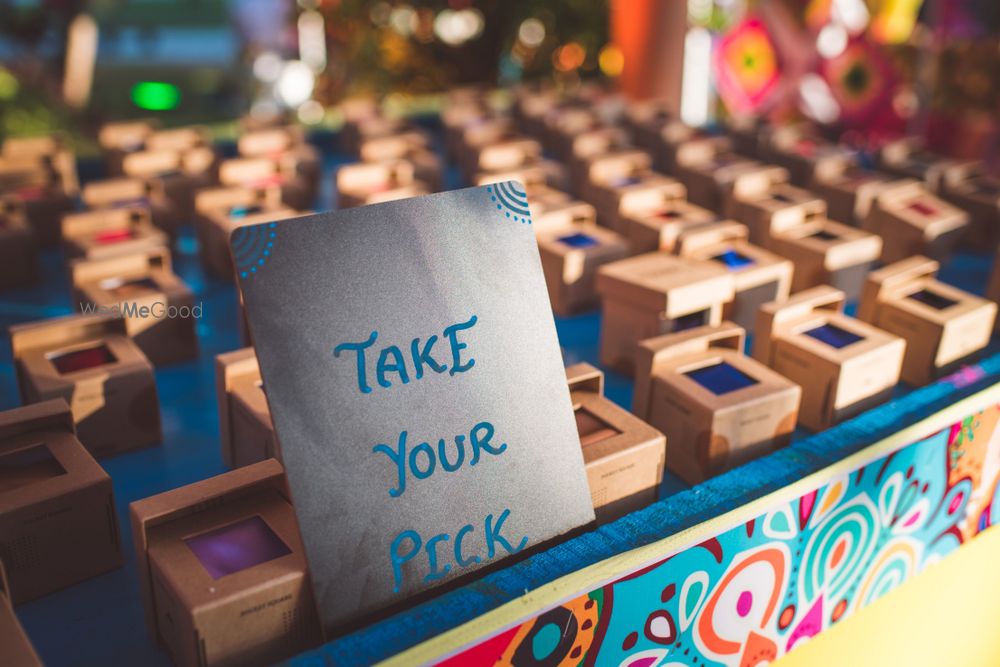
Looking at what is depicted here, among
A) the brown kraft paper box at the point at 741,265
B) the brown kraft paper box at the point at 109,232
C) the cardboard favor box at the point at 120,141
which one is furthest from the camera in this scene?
the cardboard favor box at the point at 120,141

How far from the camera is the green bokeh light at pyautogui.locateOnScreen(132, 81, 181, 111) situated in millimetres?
10039

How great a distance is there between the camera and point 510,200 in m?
1.16

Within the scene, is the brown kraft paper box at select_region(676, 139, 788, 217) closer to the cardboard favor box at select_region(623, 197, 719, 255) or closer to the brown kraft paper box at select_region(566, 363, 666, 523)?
the cardboard favor box at select_region(623, 197, 719, 255)

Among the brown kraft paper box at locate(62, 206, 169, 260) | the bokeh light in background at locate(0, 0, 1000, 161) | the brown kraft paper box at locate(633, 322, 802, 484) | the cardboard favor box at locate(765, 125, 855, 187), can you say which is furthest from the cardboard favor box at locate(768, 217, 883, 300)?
the bokeh light in background at locate(0, 0, 1000, 161)

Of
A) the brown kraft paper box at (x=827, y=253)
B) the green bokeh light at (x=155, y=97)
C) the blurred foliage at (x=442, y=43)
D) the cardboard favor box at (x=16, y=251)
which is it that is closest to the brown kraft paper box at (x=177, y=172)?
the cardboard favor box at (x=16, y=251)

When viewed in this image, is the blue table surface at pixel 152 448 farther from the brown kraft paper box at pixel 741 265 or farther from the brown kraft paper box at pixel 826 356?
the brown kraft paper box at pixel 741 265

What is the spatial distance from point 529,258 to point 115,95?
33.3 feet

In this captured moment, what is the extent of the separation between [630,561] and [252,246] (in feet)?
2.09

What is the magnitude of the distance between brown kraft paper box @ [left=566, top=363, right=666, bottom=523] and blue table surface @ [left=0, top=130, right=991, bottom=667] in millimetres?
181

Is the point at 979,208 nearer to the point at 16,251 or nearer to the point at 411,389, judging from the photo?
the point at 411,389

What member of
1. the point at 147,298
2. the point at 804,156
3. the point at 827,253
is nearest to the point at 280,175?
the point at 147,298

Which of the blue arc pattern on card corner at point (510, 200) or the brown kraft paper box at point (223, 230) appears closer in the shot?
the blue arc pattern on card corner at point (510, 200)

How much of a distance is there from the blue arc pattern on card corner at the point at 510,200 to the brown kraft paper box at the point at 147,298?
1.15 metres

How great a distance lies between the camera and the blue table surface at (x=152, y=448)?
1.26 m
